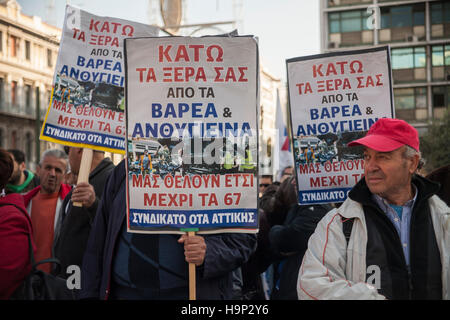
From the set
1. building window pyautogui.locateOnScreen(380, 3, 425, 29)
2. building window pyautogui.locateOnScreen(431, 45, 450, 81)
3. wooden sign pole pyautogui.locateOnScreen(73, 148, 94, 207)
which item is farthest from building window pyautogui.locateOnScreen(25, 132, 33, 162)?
wooden sign pole pyautogui.locateOnScreen(73, 148, 94, 207)

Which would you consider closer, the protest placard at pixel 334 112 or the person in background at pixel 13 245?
the person in background at pixel 13 245

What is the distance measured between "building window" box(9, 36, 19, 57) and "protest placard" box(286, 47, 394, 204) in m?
43.5

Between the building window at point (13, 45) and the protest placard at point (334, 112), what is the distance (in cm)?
4348

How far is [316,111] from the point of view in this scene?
5234 mm

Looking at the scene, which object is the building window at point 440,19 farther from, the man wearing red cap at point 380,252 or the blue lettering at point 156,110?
the man wearing red cap at point 380,252

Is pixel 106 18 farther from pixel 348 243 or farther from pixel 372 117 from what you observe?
pixel 348 243

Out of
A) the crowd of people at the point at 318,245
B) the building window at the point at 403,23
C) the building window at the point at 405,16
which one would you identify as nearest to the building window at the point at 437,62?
the building window at the point at 403,23

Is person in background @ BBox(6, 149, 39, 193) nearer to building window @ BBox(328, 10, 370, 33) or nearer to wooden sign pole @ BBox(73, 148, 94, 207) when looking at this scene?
wooden sign pole @ BBox(73, 148, 94, 207)

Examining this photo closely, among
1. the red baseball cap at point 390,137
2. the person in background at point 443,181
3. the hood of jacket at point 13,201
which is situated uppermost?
the red baseball cap at point 390,137

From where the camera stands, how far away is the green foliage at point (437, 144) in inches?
1353

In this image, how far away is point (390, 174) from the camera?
3355mm

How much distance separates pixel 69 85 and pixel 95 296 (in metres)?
1.97
